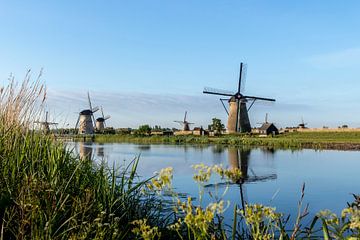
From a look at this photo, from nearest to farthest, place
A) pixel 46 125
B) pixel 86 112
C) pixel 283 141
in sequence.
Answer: pixel 46 125
pixel 283 141
pixel 86 112

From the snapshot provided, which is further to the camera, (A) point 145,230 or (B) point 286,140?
(B) point 286,140

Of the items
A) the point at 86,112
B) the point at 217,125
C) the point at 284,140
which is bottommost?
the point at 284,140

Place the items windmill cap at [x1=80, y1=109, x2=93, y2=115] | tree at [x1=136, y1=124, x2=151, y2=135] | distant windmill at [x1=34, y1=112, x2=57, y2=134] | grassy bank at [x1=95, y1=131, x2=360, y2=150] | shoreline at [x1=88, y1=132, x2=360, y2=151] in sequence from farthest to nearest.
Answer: tree at [x1=136, y1=124, x2=151, y2=135]
windmill cap at [x1=80, y1=109, x2=93, y2=115]
grassy bank at [x1=95, y1=131, x2=360, y2=150]
shoreline at [x1=88, y1=132, x2=360, y2=151]
distant windmill at [x1=34, y1=112, x2=57, y2=134]

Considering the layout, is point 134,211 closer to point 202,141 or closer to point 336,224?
point 336,224

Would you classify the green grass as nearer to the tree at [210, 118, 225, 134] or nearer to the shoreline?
the shoreline

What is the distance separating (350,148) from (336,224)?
39.8 meters

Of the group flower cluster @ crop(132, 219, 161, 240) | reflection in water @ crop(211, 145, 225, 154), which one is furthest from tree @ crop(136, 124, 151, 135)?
flower cluster @ crop(132, 219, 161, 240)

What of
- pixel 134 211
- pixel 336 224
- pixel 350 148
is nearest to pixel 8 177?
pixel 134 211

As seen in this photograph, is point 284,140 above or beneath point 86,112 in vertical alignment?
beneath

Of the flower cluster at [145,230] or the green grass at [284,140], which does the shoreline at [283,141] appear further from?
the flower cluster at [145,230]

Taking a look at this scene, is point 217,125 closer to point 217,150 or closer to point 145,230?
point 217,150

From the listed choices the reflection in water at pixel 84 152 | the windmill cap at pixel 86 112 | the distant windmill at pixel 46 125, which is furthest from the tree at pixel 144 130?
the distant windmill at pixel 46 125

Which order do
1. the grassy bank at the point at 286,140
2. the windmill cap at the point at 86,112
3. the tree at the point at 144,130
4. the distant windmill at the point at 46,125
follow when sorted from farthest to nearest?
the tree at the point at 144,130 → the windmill cap at the point at 86,112 → the grassy bank at the point at 286,140 → the distant windmill at the point at 46,125

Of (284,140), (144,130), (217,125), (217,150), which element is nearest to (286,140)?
(284,140)
